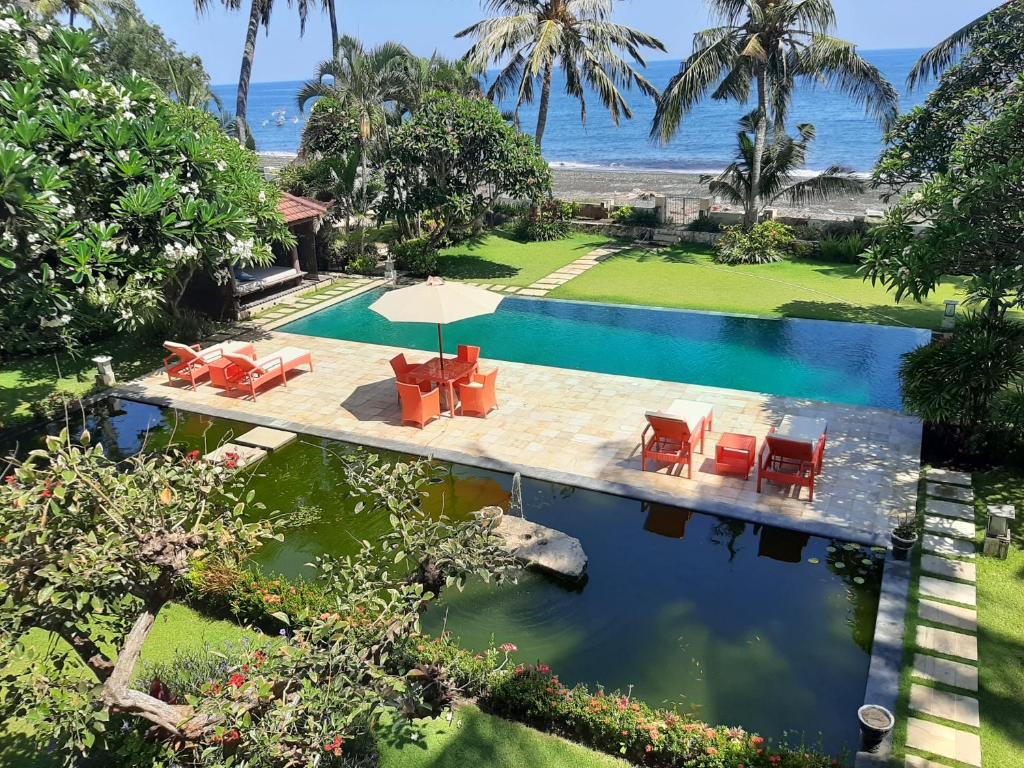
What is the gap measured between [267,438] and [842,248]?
20.9 m

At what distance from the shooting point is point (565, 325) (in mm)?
19453

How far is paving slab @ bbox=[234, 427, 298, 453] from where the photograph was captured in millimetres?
12383

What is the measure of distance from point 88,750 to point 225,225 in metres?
9.00

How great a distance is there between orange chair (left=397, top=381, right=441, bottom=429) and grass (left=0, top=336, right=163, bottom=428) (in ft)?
21.8

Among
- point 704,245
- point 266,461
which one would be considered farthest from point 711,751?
point 704,245

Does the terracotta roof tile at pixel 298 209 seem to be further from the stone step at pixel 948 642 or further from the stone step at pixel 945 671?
the stone step at pixel 945 671

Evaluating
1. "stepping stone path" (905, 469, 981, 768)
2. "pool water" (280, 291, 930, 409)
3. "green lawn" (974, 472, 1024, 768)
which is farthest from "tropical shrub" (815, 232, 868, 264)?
"green lawn" (974, 472, 1024, 768)

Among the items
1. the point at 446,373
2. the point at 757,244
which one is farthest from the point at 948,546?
the point at 757,244

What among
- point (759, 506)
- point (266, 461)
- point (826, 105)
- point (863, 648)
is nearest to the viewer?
point (863, 648)

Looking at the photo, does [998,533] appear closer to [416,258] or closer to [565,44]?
[416,258]

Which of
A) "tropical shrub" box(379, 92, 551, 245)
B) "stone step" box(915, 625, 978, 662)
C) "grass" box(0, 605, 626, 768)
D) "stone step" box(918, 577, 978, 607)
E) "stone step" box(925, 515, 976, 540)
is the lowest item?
"grass" box(0, 605, 626, 768)

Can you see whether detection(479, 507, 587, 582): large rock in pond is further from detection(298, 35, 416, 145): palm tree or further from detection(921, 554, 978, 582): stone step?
detection(298, 35, 416, 145): palm tree

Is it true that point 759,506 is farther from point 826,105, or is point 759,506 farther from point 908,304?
point 826,105

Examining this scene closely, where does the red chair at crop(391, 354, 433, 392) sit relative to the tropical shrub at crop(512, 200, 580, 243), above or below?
below
